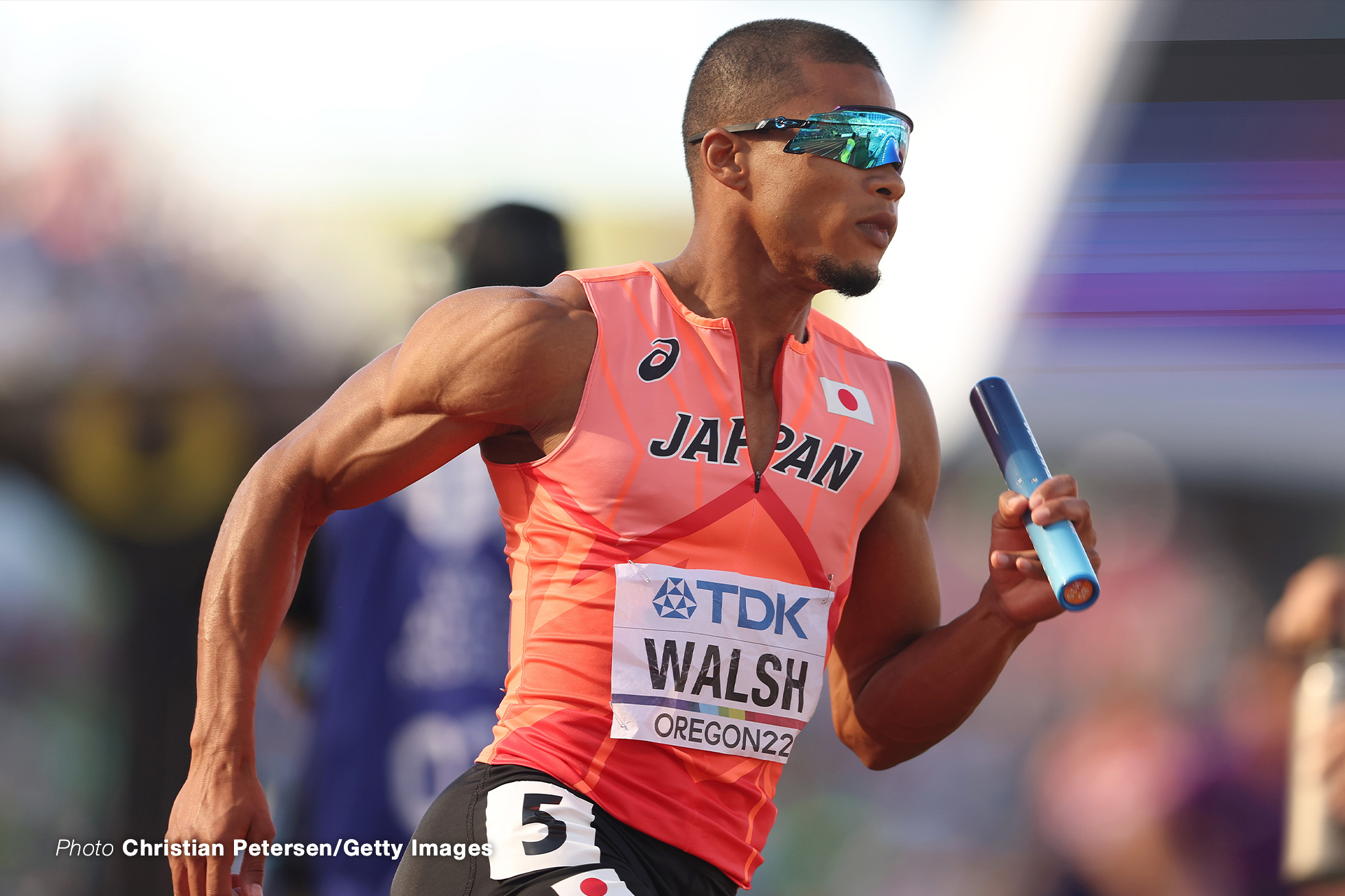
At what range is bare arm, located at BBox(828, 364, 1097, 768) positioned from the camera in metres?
2.21

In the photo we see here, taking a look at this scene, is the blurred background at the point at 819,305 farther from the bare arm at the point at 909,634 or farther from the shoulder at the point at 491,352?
the shoulder at the point at 491,352

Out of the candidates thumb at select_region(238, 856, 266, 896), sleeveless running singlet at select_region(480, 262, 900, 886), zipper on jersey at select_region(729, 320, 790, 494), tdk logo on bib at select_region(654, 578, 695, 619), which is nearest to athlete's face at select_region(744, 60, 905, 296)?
zipper on jersey at select_region(729, 320, 790, 494)

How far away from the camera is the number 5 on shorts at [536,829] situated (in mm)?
1817

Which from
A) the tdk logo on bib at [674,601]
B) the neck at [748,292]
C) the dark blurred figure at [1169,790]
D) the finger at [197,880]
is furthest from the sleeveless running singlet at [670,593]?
the dark blurred figure at [1169,790]

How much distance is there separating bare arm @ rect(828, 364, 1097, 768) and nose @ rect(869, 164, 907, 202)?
0.42 metres

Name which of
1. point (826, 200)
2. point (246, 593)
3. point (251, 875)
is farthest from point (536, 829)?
point (826, 200)

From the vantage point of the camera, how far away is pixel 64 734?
149 inches

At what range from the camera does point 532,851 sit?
183 centimetres

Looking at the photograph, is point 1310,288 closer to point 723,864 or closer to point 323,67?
point 723,864

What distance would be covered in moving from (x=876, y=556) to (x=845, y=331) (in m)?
0.49

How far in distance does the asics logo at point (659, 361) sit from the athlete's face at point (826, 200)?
0.29 meters

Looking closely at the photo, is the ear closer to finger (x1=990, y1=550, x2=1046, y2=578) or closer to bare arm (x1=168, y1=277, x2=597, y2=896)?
bare arm (x1=168, y1=277, x2=597, y2=896)

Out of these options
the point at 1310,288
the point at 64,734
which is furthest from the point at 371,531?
the point at 1310,288

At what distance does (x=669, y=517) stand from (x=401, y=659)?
164 cm
